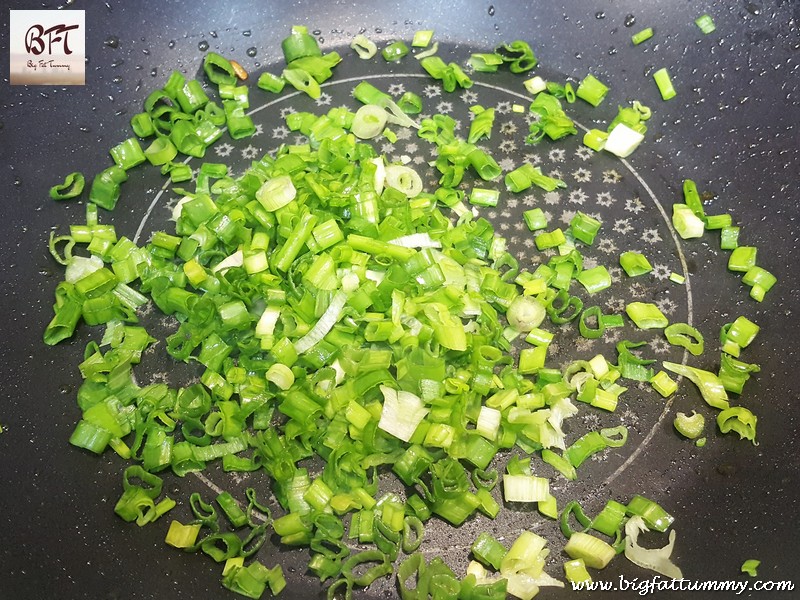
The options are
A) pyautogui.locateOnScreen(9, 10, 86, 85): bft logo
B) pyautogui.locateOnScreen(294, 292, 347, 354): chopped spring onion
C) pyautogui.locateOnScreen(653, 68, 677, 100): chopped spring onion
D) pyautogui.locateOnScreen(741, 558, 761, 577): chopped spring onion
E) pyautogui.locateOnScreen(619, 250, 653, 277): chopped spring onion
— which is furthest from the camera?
pyautogui.locateOnScreen(653, 68, 677, 100): chopped spring onion

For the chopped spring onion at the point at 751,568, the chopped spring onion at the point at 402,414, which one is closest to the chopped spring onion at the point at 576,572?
the chopped spring onion at the point at 751,568

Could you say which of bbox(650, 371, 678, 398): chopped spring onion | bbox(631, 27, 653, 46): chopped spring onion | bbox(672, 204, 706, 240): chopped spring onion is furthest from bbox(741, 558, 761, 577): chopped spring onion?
bbox(631, 27, 653, 46): chopped spring onion

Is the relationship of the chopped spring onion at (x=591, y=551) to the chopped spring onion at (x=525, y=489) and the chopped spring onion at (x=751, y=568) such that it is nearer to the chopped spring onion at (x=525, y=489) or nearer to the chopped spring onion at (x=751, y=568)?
the chopped spring onion at (x=525, y=489)

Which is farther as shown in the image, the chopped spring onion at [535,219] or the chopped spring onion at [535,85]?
the chopped spring onion at [535,85]

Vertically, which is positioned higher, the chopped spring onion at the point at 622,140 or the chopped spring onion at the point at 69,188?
the chopped spring onion at the point at 622,140

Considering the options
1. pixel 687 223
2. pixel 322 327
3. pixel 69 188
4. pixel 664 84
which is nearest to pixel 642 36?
pixel 664 84

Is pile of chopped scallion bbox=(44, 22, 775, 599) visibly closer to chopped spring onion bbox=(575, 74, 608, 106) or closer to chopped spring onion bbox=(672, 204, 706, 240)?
chopped spring onion bbox=(672, 204, 706, 240)

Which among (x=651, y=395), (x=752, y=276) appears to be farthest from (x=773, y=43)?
(x=651, y=395)

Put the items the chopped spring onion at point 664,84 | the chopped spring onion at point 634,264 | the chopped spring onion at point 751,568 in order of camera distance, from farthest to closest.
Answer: the chopped spring onion at point 664,84
the chopped spring onion at point 634,264
the chopped spring onion at point 751,568
